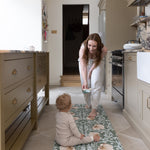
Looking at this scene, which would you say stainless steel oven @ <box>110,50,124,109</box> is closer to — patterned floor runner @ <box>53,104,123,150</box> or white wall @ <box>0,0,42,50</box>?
patterned floor runner @ <box>53,104,123,150</box>

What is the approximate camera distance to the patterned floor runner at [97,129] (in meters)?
1.93

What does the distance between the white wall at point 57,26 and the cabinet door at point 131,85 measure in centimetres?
333

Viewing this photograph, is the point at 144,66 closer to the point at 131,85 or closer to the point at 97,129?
the point at 131,85

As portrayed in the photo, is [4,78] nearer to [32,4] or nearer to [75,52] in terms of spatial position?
[32,4]

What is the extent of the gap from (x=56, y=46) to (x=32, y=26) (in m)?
1.47

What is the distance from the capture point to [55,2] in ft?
19.2

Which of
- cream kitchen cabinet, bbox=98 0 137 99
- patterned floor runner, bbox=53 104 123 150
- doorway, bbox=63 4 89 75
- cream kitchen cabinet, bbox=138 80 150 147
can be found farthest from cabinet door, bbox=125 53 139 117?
doorway, bbox=63 4 89 75

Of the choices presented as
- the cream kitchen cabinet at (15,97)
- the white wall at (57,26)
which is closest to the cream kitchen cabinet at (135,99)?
the cream kitchen cabinet at (15,97)

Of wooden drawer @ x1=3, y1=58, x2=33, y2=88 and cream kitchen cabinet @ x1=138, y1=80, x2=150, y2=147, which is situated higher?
wooden drawer @ x1=3, y1=58, x2=33, y2=88

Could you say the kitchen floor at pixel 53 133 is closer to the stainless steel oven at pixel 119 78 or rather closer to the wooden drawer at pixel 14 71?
the stainless steel oven at pixel 119 78

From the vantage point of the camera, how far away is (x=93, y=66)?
294 cm

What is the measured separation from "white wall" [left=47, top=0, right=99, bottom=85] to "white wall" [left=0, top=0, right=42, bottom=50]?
1.33 m

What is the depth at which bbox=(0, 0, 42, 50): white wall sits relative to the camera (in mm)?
4477

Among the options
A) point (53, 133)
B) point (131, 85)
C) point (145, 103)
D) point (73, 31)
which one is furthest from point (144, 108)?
point (73, 31)
